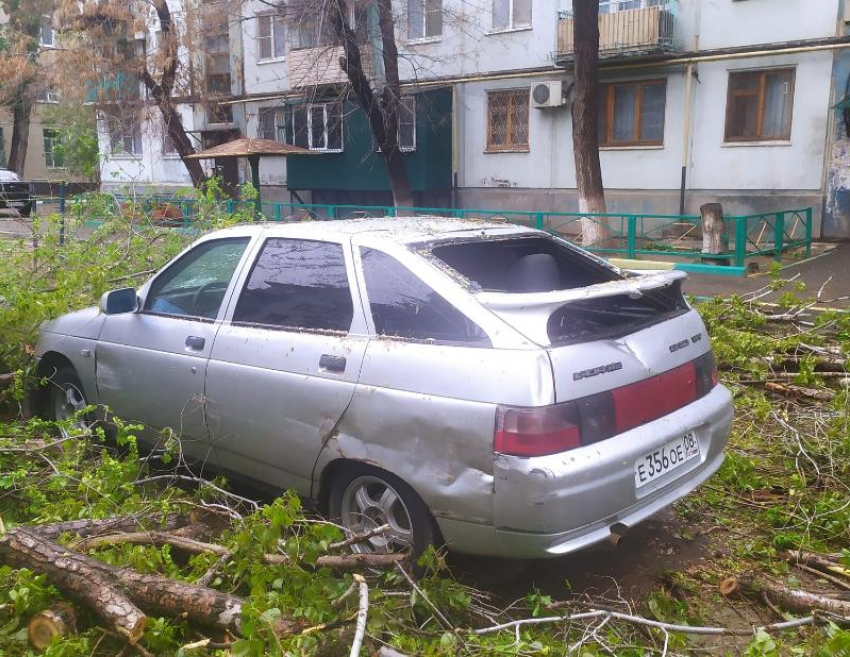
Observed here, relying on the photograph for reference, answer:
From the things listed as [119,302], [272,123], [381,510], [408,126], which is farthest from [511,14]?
[381,510]

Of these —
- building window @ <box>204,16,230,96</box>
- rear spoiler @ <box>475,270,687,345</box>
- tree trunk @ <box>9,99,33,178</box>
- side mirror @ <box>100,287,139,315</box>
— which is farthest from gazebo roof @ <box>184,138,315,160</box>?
tree trunk @ <box>9,99,33,178</box>

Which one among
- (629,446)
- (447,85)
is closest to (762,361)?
(629,446)

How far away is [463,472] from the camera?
3.14 meters

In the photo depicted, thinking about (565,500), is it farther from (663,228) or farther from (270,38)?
(270,38)

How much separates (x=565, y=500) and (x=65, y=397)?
11.9 feet

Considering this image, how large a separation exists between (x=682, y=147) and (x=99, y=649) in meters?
18.1

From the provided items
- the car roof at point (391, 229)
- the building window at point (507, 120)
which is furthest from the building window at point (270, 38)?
the car roof at point (391, 229)

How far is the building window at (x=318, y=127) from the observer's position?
24.3 meters

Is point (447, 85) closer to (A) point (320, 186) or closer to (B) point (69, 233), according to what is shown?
(A) point (320, 186)

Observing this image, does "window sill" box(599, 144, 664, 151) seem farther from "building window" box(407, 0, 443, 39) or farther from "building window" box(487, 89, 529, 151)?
"building window" box(407, 0, 443, 39)

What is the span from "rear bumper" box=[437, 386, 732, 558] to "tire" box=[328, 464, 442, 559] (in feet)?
0.40

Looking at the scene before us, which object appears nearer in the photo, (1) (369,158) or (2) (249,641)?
(2) (249,641)

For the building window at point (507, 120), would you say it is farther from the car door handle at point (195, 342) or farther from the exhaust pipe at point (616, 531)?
the exhaust pipe at point (616, 531)

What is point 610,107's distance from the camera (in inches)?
784
